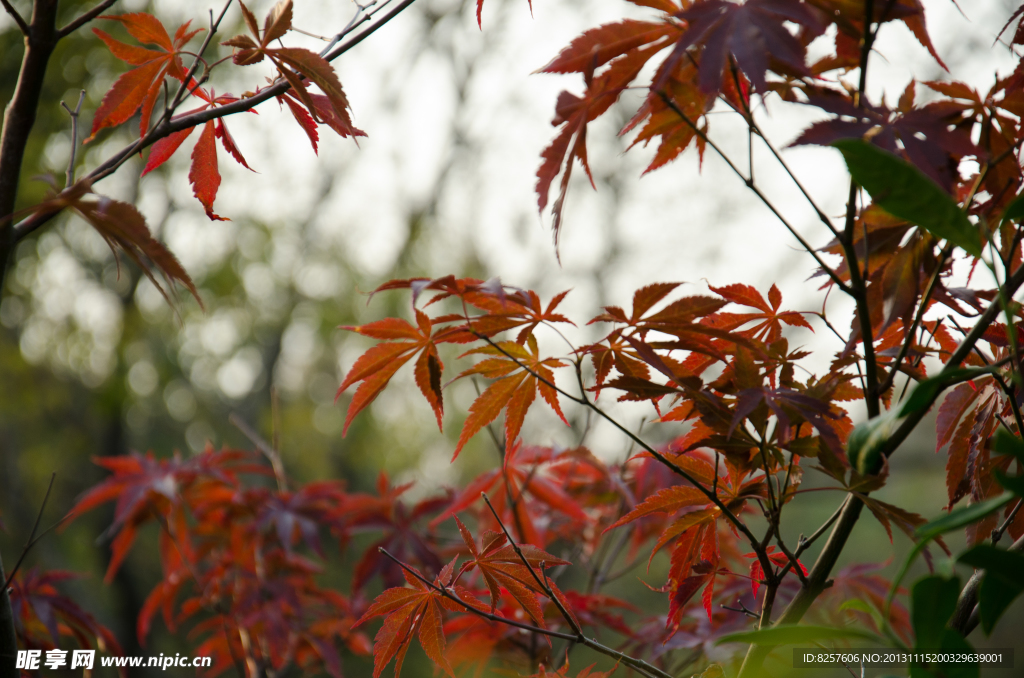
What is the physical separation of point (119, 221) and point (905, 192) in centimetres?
50

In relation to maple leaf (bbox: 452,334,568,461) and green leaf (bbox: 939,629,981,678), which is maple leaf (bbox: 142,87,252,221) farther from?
green leaf (bbox: 939,629,981,678)

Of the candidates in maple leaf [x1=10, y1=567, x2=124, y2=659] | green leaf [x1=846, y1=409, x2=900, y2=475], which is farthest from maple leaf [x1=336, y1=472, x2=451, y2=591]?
green leaf [x1=846, y1=409, x2=900, y2=475]

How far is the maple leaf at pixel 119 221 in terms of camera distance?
1.47 ft

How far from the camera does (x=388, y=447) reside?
5766 mm

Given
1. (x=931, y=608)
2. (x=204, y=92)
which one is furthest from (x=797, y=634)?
(x=204, y=92)

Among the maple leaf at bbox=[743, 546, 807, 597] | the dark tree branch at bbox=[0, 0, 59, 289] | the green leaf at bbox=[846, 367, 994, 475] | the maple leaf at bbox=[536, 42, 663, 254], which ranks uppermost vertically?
the dark tree branch at bbox=[0, 0, 59, 289]

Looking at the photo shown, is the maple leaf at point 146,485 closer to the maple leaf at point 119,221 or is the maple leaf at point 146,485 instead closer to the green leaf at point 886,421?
the maple leaf at point 119,221

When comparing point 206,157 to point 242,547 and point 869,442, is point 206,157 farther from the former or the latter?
point 242,547

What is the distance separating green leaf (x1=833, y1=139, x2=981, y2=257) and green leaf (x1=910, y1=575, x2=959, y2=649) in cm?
19

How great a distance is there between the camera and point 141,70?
699 mm

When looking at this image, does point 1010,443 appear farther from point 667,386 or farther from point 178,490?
point 178,490

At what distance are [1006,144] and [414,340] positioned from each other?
0.54m

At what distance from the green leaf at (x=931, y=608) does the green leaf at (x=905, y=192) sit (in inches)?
7.3

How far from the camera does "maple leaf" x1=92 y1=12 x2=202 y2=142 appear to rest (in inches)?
26.5
